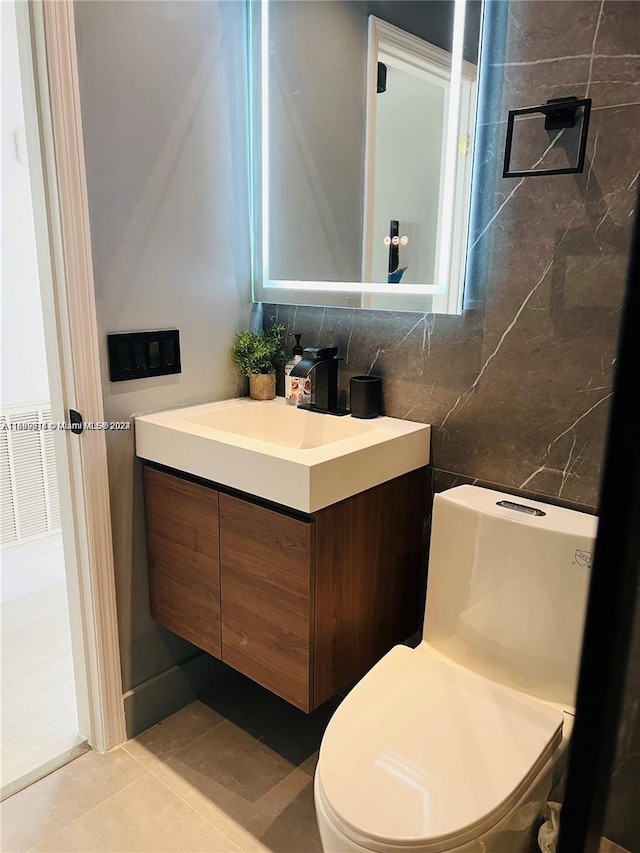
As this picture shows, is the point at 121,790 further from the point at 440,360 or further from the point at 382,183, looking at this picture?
the point at 382,183

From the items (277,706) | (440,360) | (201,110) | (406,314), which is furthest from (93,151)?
(277,706)

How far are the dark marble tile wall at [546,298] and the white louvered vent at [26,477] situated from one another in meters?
1.63

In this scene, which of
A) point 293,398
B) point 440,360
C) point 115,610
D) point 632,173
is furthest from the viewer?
point 293,398

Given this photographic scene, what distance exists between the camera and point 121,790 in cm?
164

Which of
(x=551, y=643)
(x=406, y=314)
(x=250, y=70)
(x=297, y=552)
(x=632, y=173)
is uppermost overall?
(x=250, y=70)

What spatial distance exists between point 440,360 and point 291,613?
0.74m

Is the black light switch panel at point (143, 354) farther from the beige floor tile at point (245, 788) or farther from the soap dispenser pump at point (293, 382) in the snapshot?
the beige floor tile at point (245, 788)

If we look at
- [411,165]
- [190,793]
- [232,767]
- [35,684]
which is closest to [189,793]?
[190,793]

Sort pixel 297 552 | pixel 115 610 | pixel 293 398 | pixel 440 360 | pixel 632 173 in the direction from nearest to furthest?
pixel 632 173, pixel 297 552, pixel 440 360, pixel 115 610, pixel 293 398

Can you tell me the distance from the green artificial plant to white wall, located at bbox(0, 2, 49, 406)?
1039mm

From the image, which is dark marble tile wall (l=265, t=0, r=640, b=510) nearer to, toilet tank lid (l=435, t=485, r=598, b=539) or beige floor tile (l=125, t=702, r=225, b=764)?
toilet tank lid (l=435, t=485, r=598, b=539)

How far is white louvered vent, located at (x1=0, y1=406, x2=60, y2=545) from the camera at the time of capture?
242 cm

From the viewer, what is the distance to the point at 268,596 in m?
1.48

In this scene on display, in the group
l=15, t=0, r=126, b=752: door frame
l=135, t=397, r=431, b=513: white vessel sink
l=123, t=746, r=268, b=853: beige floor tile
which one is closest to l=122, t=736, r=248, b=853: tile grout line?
l=123, t=746, r=268, b=853: beige floor tile
